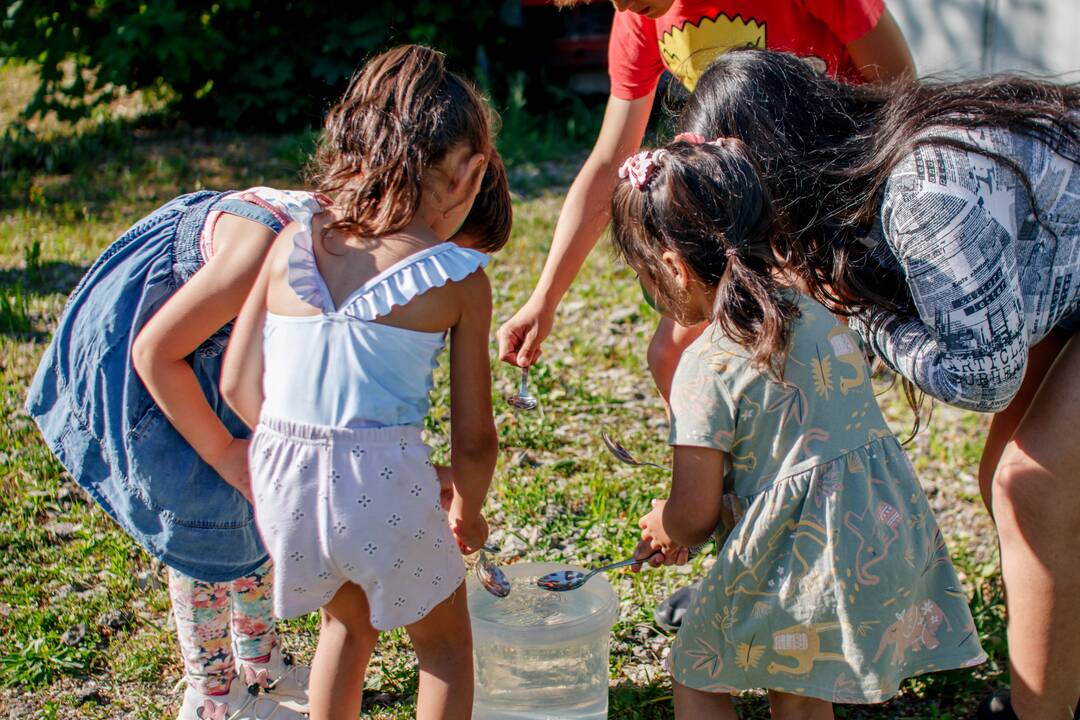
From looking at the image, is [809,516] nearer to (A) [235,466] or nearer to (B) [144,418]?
(A) [235,466]

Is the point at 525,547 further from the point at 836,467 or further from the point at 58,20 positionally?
the point at 58,20

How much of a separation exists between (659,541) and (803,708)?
388 mm

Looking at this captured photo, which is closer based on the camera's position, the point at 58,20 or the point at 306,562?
the point at 306,562

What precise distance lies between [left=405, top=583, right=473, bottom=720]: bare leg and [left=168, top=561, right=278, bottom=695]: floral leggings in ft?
1.68

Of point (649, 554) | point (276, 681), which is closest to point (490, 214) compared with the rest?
point (649, 554)

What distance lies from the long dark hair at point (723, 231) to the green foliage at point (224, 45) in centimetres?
527

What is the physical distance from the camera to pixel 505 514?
10.5ft

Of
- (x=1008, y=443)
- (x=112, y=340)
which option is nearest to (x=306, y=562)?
(x=112, y=340)

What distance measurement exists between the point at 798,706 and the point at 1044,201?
100cm

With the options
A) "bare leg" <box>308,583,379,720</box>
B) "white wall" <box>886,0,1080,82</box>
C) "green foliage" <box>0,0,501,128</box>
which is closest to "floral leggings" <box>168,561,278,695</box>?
"bare leg" <box>308,583,379,720</box>

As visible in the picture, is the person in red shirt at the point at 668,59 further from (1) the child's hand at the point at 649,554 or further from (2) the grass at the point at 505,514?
(2) the grass at the point at 505,514

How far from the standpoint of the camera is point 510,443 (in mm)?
3648

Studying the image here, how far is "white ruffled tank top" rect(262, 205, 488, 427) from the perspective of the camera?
1.81 m

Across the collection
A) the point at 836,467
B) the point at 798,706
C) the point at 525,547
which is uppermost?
the point at 836,467
